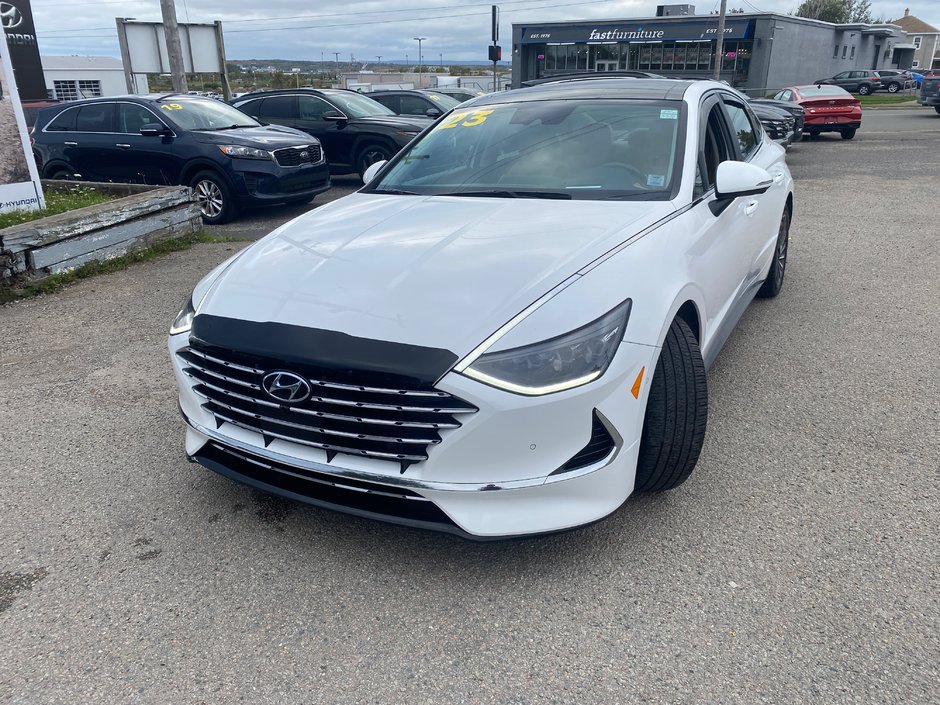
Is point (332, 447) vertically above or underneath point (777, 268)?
above

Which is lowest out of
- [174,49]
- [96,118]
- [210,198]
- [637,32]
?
[210,198]

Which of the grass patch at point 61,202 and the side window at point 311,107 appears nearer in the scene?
the grass patch at point 61,202

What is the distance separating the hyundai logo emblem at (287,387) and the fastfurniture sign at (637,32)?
46406mm

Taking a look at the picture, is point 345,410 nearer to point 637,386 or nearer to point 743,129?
point 637,386

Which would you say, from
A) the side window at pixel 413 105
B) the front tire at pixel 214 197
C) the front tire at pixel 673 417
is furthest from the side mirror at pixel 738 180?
the side window at pixel 413 105

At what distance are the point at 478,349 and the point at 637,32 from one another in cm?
4890

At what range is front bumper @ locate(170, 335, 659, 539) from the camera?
2.29 m

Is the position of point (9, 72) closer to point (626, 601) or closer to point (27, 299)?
point (27, 299)

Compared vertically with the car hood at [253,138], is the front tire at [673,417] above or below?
below

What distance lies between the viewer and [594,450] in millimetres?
2438

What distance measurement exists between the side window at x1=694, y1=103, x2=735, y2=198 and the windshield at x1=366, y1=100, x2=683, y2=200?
156 millimetres

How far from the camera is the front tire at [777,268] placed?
554cm

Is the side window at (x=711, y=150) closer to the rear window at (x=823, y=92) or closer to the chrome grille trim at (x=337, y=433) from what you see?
the chrome grille trim at (x=337, y=433)

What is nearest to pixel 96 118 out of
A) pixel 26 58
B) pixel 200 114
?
pixel 200 114
